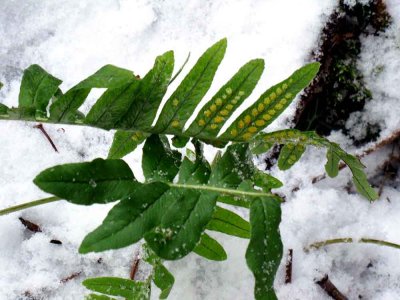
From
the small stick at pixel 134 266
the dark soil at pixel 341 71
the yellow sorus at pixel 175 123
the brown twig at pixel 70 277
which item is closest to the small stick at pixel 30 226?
the brown twig at pixel 70 277

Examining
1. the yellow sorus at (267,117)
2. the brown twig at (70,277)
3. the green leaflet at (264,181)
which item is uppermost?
the yellow sorus at (267,117)

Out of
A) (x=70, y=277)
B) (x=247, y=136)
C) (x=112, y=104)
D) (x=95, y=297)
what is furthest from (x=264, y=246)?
(x=70, y=277)

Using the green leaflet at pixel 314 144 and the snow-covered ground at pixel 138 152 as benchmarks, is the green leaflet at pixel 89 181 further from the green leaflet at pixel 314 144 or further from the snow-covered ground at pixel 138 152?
the snow-covered ground at pixel 138 152

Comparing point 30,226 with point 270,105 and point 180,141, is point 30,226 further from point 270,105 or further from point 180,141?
point 270,105

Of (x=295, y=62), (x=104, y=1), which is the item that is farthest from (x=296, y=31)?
(x=104, y=1)

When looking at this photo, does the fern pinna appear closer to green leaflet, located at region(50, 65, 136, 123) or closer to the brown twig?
green leaflet, located at region(50, 65, 136, 123)

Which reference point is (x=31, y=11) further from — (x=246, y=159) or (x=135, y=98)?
(x=246, y=159)
